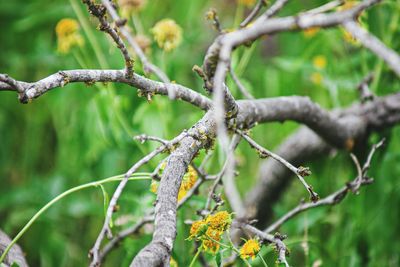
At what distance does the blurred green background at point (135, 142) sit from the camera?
1322 millimetres

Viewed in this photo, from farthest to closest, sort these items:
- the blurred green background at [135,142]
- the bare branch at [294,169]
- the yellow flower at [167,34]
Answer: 1. the blurred green background at [135,142]
2. the yellow flower at [167,34]
3. the bare branch at [294,169]

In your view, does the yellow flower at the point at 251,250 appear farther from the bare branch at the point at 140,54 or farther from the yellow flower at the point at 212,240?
the bare branch at the point at 140,54

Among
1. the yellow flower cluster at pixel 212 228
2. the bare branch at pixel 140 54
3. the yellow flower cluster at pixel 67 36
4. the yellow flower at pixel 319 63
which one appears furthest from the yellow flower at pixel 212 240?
the yellow flower at pixel 319 63

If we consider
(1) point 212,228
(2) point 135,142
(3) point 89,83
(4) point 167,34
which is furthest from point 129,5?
(1) point 212,228

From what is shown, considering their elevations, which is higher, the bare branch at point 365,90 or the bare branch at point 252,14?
the bare branch at point 252,14

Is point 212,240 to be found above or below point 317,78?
below

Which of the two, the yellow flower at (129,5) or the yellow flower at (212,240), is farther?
the yellow flower at (129,5)

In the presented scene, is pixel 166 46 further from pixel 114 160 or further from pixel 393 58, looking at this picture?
pixel 393 58

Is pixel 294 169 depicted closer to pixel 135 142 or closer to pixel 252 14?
pixel 252 14

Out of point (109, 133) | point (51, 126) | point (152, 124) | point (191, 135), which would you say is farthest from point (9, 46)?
point (191, 135)

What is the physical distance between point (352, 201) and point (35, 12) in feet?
4.81

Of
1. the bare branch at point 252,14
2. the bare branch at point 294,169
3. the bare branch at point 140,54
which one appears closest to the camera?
the bare branch at point 140,54

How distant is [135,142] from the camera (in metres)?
1.40

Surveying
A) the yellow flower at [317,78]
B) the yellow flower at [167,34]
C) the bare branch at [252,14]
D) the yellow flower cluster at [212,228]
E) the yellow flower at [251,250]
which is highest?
the yellow flower at [167,34]
